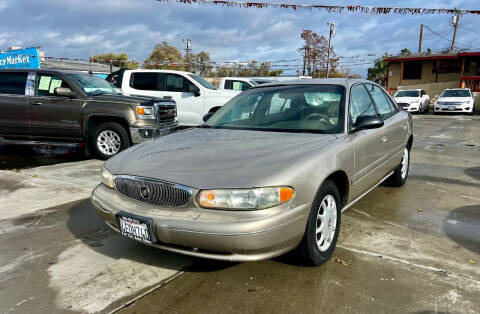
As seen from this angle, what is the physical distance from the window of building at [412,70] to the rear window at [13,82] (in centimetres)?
3347

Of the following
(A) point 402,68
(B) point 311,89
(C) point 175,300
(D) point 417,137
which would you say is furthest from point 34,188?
(A) point 402,68

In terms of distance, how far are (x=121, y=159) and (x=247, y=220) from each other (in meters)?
1.37

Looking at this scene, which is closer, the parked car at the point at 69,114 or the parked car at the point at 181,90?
the parked car at the point at 69,114

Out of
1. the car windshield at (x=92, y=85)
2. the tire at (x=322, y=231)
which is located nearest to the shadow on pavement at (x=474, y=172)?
the tire at (x=322, y=231)

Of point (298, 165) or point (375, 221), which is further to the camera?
point (375, 221)

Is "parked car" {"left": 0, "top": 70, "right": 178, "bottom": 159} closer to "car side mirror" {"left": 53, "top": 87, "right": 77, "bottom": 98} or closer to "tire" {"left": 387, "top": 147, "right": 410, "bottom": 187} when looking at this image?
"car side mirror" {"left": 53, "top": 87, "right": 77, "bottom": 98}

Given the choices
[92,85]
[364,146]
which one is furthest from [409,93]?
[364,146]

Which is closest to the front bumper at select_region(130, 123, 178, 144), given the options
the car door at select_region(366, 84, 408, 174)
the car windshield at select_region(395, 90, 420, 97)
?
the car door at select_region(366, 84, 408, 174)

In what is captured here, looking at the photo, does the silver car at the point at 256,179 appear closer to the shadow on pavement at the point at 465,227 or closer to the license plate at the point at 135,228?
the license plate at the point at 135,228

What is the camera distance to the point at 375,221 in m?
3.94

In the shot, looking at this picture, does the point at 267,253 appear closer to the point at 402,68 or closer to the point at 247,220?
the point at 247,220

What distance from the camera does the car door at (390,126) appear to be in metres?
4.35

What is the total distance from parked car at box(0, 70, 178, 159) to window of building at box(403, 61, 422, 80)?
32005mm

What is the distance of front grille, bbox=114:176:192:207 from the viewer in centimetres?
249
